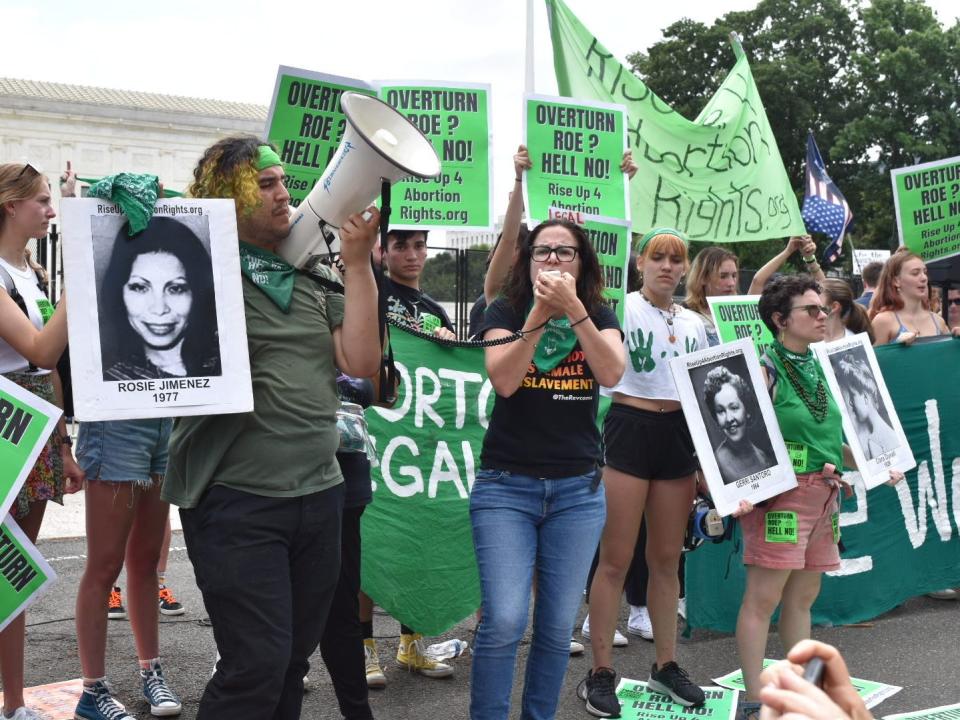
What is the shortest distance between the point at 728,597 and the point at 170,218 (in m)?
3.68

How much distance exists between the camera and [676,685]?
440 centimetres

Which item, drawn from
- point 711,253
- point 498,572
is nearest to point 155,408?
point 498,572

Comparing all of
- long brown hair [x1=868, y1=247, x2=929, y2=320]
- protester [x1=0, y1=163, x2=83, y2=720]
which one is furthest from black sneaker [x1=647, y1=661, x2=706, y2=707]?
long brown hair [x1=868, y1=247, x2=929, y2=320]

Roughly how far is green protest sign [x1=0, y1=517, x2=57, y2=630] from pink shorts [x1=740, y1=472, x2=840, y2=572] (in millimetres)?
2530

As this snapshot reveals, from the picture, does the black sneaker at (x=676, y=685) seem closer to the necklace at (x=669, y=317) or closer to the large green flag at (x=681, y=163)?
the necklace at (x=669, y=317)

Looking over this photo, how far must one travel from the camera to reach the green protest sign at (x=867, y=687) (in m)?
4.48

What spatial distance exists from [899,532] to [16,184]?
186 inches

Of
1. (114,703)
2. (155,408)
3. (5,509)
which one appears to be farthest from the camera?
(114,703)

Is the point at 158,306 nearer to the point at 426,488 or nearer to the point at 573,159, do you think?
the point at 426,488

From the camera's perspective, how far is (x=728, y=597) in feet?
17.7

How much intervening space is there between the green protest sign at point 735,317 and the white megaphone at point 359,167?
242 centimetres

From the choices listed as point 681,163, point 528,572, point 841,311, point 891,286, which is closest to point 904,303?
point 891,286

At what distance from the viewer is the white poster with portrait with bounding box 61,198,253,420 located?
2.63 meters

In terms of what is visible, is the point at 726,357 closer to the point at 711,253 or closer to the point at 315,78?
the point at 711,253
